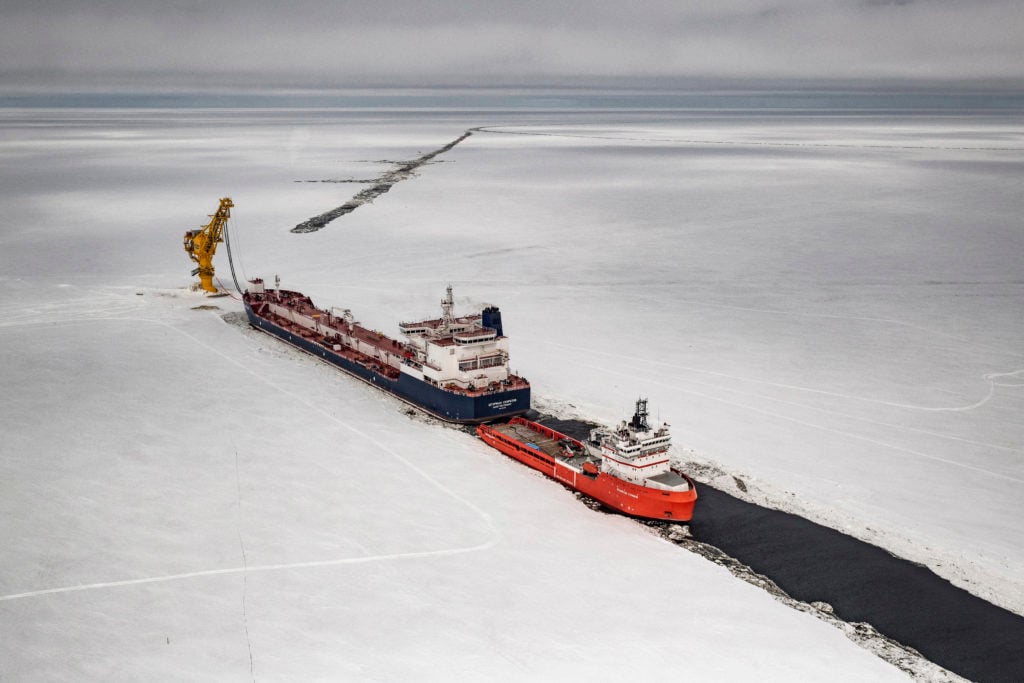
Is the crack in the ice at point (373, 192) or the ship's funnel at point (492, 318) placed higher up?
the crack in the ice at point (373, 192)

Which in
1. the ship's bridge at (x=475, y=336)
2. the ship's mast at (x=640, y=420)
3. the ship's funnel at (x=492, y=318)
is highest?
the ship's funnel at (x=492, y=318)

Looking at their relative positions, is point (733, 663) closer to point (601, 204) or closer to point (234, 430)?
point (234, 430)

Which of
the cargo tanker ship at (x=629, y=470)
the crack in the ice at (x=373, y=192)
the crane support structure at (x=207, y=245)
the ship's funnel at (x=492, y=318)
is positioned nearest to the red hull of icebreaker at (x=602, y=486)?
the cargo tanker ship at (x=629, y=470)

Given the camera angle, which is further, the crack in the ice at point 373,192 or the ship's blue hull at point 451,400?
the crack in the ice at point 373,192

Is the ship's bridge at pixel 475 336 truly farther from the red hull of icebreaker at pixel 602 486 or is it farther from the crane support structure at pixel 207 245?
the crane support structure at pixel 207 245

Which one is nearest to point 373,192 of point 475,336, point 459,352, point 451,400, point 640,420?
point 475,336

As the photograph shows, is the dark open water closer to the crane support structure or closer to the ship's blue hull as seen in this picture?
the ship's blue hull

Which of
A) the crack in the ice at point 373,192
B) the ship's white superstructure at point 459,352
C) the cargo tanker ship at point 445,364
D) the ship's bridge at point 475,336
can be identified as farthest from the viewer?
the crack in the ice at point 373,192

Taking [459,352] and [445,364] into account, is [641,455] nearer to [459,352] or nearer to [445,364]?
[459,352]
